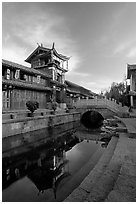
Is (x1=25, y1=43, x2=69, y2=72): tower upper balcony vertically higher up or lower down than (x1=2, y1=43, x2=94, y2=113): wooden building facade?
higher up

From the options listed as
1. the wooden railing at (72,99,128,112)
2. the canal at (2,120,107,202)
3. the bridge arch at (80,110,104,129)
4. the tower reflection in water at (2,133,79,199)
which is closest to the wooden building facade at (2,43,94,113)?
the wooden railing at (72,99,128,112)

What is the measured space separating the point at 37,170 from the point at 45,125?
8.16 metres

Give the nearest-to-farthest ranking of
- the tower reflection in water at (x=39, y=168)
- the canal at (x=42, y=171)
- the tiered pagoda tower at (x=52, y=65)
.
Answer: the canal at (x=42, y=171), the tower reflection in water at (x=39, y=168), the tiered pagoda tower at (x=52, y=65)

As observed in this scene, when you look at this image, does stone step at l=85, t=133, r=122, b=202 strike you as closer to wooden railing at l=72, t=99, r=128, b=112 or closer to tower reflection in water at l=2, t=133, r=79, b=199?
tower reflection in water at l=2, t=133, r=79, b=199

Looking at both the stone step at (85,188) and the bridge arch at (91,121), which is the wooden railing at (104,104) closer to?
the bridge arch at (91,121)

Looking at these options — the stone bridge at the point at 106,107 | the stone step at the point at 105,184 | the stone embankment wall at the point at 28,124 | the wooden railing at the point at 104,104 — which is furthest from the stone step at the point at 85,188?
the wooden railing at the point at 104,104

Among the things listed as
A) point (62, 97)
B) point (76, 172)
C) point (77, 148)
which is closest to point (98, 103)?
point (62, 97)

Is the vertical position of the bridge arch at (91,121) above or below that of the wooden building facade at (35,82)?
below

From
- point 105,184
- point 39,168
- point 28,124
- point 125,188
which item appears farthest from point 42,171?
point 28,124

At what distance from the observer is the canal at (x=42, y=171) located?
4425 mm

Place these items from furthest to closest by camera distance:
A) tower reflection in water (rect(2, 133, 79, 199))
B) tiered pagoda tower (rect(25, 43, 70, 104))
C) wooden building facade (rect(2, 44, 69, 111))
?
tiered pagoda tower (rect(25, 43, 70, 104)) → wooden building facade (rect(2, 44, 69, 111)) → tower reflection in water (rect(2, 133, 79, 199))

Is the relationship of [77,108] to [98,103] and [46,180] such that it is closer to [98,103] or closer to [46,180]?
[98,103]

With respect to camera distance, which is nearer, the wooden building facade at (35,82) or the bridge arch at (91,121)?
the wooden building facade at (35,82)

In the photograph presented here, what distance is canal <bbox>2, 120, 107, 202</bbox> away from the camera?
14.5ft
